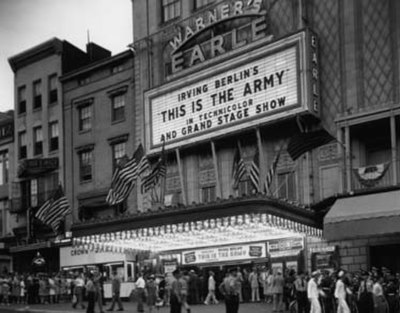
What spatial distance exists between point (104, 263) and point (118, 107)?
31.1 feet

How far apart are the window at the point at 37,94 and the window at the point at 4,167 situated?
18.1ft

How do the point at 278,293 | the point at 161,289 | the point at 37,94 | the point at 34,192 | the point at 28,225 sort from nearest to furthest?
the point at 278,293, the point at 161,289, the point at 28,225, the point at 34,192, the point at 37,94

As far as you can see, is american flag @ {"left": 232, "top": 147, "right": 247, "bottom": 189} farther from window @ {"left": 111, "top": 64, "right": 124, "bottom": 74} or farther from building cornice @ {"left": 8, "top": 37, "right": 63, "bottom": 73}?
building cornice @ {"left": 8, "top": 37, "right": 63, "bottom": 73}

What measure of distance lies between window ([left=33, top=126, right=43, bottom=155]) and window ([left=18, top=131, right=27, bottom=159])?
1.50 m

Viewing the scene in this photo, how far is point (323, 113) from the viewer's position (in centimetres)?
3603

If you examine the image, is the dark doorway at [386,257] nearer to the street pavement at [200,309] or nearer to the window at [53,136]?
the street pavement at [200,309]

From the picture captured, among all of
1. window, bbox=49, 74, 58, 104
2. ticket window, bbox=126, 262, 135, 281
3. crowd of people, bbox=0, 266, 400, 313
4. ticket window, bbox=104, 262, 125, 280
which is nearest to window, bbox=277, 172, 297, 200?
crowd of people, bbox=0, 266, 400, 313

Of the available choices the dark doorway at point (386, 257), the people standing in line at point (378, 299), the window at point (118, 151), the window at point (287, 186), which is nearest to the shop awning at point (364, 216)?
the dark doorway at point (386, 257)

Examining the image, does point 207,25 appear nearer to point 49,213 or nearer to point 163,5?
point 163,5

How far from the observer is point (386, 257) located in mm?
33219

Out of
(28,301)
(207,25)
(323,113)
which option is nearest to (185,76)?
(207,25)

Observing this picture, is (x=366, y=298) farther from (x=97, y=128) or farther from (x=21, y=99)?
(x=21, y=99)

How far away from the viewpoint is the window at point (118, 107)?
47.0 m

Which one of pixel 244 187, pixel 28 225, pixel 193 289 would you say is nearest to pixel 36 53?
pixel 28 225
